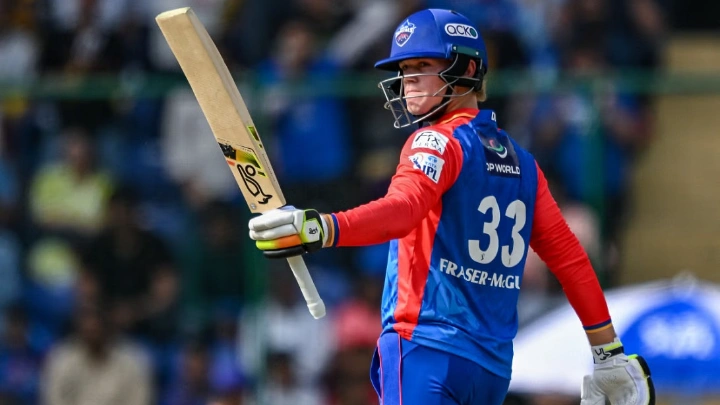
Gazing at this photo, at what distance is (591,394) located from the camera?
16.4ft

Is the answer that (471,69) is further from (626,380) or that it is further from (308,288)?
(626,380)

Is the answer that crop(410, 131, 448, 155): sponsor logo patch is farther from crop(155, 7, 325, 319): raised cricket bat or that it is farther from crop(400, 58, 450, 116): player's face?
crop(155, 7, 325, 319): raised cricket bat

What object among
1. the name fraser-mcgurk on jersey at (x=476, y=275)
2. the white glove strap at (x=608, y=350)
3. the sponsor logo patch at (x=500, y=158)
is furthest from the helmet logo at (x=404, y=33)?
the white glove strap at (x=608, y=350)

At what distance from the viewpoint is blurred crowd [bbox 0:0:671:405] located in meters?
8.66

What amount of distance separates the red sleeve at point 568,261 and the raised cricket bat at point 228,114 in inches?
38.9

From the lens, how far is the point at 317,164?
8828 mm

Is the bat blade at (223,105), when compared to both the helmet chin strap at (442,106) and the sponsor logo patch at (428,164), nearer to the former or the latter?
the sponsor logo patch at (428,164)

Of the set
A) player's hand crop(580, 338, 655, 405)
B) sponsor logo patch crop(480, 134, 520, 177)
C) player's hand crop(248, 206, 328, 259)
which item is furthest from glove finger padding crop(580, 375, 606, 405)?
player's hand crop(248, 206, 328, 259)

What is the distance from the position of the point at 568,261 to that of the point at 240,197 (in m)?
4.44

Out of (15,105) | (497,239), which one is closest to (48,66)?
(15,105)

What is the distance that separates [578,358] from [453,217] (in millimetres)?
2991

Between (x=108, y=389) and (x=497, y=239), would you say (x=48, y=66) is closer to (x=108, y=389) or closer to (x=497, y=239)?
(x=108, y=389)

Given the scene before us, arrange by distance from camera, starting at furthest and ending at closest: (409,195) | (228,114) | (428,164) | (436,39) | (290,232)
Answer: (436,39) → (228,114) → (428,164) → (409,195) → (290,232)

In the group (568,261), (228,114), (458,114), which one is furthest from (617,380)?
(228,114)
